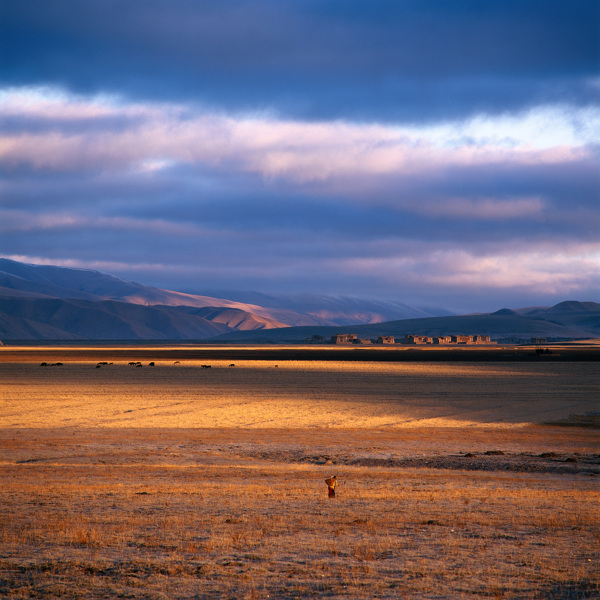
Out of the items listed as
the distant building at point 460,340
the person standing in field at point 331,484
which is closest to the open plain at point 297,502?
the person standing in field at point 331,484

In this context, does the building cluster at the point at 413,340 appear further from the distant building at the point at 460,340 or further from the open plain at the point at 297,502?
the open plain at the point at 297,502

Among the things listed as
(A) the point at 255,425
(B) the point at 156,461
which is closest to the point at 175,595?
(B) the point at 156,461

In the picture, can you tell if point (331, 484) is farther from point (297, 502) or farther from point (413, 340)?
point (413, 340)

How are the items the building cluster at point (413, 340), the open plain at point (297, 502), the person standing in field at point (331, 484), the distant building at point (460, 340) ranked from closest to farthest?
the open plain at point (297, 502) < the person standing in field at point (331, 484) < the building cluster at point (413, 340) < the distant building at point (460, 340)

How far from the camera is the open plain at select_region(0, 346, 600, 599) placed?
726 cm

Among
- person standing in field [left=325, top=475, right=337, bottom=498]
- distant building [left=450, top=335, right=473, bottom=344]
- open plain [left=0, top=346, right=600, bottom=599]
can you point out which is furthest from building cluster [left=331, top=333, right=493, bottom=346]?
person standing in field [left=325, top=475, right=337, bottom=498]

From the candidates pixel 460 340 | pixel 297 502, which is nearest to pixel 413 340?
pixel 460 340

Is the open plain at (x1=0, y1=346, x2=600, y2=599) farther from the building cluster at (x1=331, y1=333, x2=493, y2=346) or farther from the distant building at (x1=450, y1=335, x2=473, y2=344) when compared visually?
the distant building at (x1=450, y1=335, x2=473, y2=344)

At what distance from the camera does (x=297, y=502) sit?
36.3 ft

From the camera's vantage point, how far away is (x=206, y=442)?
61.1ft

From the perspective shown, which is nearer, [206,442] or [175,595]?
[175,595]

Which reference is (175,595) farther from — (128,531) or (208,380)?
(208,380)

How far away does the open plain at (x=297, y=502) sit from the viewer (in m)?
7.26

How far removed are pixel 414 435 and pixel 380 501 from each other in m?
9.37
